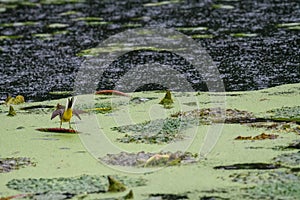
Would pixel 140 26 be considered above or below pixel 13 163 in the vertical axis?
below

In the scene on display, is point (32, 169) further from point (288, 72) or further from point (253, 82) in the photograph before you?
point (288, 72)

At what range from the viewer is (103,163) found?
2117 mm

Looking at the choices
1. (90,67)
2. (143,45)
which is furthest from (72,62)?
(143,45)

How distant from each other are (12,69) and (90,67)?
41 centimetres

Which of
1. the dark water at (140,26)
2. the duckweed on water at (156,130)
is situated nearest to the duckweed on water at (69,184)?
the duckweed on water at (156,130)

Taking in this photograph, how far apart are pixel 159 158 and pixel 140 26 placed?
9.73 feet

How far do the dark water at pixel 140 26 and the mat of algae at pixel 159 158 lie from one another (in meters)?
0.65

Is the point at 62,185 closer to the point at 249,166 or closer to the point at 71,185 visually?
the point at 71,185

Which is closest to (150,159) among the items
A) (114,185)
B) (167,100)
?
(114,185)

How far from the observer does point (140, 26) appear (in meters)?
4.98

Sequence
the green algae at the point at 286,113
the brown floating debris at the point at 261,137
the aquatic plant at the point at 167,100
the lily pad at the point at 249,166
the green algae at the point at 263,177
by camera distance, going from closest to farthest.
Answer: the green algae at the point at 263,177, the lily pad at the point at 249,166, the brown floating debris at the point at 261,137, the green algae at the point at 286,113, the aquatic plant at the point at 167,100

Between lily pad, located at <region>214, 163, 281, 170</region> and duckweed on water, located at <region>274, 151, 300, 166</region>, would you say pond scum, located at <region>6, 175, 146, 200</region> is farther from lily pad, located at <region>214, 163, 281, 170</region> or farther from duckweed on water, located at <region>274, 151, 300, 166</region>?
duckweed on water, located at <region>274, 151, 300, 166</region>

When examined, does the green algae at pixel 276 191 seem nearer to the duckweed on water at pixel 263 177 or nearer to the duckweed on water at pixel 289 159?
the duckweed on water at pixel 263 177

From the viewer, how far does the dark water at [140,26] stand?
11.9 feet
